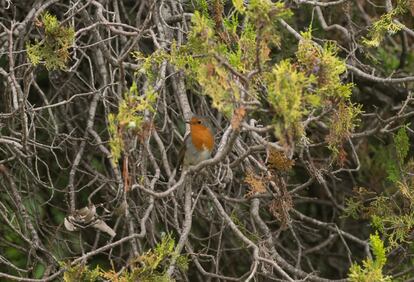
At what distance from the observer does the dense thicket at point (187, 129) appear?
2277 millimetres

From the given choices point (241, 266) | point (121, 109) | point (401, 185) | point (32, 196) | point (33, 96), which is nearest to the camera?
point (121, 109)

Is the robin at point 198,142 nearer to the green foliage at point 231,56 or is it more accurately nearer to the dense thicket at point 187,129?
the dense thicket at point 187,129

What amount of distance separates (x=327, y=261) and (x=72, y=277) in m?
2.82

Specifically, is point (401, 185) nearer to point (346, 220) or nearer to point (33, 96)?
point (346, 220)

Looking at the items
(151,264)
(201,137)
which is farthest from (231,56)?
(201,137)

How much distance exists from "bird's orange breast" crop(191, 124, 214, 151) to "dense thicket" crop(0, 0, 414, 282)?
0.23 ft

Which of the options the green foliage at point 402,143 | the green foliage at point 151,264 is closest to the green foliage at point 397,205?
the green foliage at point 402,143

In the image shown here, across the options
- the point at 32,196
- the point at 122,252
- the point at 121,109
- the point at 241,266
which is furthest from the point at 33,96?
the point at 121,109

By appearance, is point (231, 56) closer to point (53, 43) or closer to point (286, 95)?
point (286, 95)

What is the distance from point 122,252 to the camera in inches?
164

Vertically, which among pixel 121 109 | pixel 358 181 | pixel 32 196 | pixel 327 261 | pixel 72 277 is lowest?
pixel 327 261

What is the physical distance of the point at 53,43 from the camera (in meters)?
2.98

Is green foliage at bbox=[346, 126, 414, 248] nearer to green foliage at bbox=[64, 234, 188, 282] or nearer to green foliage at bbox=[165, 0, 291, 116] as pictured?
green foliage at bbox=[64, 234, 188, 282]

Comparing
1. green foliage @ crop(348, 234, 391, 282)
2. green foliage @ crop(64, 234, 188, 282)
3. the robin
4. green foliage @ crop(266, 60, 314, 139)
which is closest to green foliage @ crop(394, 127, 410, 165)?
the robin
